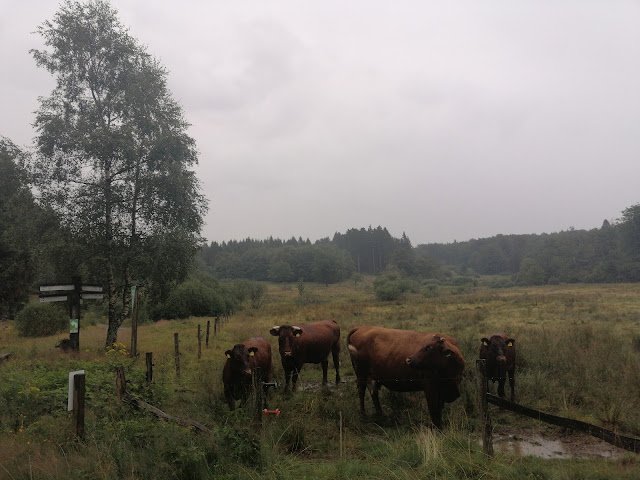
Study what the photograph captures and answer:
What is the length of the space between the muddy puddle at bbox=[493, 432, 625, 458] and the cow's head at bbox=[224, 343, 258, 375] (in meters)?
4.36

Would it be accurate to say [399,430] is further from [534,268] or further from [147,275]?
[534,268]

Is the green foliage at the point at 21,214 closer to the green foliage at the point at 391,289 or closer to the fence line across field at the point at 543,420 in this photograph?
the fence line across field at the point at 543,420

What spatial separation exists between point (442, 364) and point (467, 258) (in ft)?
515

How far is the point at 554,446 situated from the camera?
22.2 ft

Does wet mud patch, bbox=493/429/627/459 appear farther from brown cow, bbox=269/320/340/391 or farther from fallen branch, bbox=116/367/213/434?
fallen branch, bbox=116/367/213/434

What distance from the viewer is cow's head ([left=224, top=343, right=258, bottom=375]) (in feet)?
25.9

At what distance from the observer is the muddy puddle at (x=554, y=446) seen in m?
6.36

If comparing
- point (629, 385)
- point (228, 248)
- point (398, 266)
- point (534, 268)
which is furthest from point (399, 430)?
point (228, 248)

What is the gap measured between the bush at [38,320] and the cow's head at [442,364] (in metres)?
26.6

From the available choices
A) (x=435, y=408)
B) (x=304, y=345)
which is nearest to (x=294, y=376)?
(x=304, y=345)

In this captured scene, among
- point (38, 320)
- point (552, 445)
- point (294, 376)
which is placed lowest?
point (38, 320)

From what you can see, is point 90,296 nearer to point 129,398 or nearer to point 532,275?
point 129,398

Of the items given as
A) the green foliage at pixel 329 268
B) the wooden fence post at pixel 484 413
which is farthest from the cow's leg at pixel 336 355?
the green foliage at pixel 329 268

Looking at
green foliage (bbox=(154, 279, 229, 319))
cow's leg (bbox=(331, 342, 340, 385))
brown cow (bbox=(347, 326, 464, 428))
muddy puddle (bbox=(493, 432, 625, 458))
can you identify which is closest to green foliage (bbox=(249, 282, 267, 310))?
green foliage (bbox=(154, 279, 229, 319))
